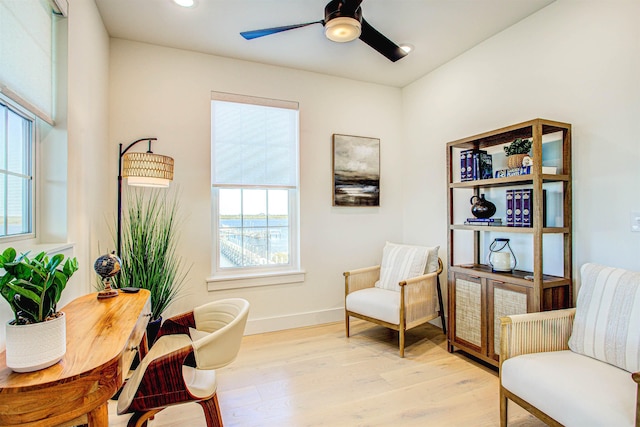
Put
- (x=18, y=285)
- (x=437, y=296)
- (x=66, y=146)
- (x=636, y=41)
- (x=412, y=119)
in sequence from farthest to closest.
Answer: (x=412, y=119) → (x=437, y=296) → (x=636, y=41) → (x=66, y=146) → (x=18, y=285)

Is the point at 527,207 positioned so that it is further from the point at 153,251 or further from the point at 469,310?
the point at 153,251

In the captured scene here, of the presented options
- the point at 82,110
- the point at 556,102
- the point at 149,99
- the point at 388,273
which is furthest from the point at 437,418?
the point at 149,99

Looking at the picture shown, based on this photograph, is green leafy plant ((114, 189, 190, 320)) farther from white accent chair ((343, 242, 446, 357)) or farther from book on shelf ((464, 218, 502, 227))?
book on shelf ((464, 218, 502, 227))

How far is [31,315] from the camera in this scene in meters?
1.04

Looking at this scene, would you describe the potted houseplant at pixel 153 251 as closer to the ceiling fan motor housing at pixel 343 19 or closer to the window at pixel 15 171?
the window at pixel 15 171

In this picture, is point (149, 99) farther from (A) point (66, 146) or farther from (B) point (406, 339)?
(B) point (406, 339)

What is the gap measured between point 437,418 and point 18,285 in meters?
2.17

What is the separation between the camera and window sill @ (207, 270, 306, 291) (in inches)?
131

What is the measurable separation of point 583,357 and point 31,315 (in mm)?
2474

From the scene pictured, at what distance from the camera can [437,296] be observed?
336 cm

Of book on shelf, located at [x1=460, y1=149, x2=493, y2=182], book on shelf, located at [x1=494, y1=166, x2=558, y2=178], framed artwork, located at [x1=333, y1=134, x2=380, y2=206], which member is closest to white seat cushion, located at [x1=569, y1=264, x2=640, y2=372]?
book on shelf, located at [x1=494, y1=166, x2=558, y2=178]

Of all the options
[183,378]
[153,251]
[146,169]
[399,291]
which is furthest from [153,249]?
[399,291]

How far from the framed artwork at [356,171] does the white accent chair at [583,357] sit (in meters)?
2.29

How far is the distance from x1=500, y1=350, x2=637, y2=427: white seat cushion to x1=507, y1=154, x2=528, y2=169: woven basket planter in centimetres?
128
